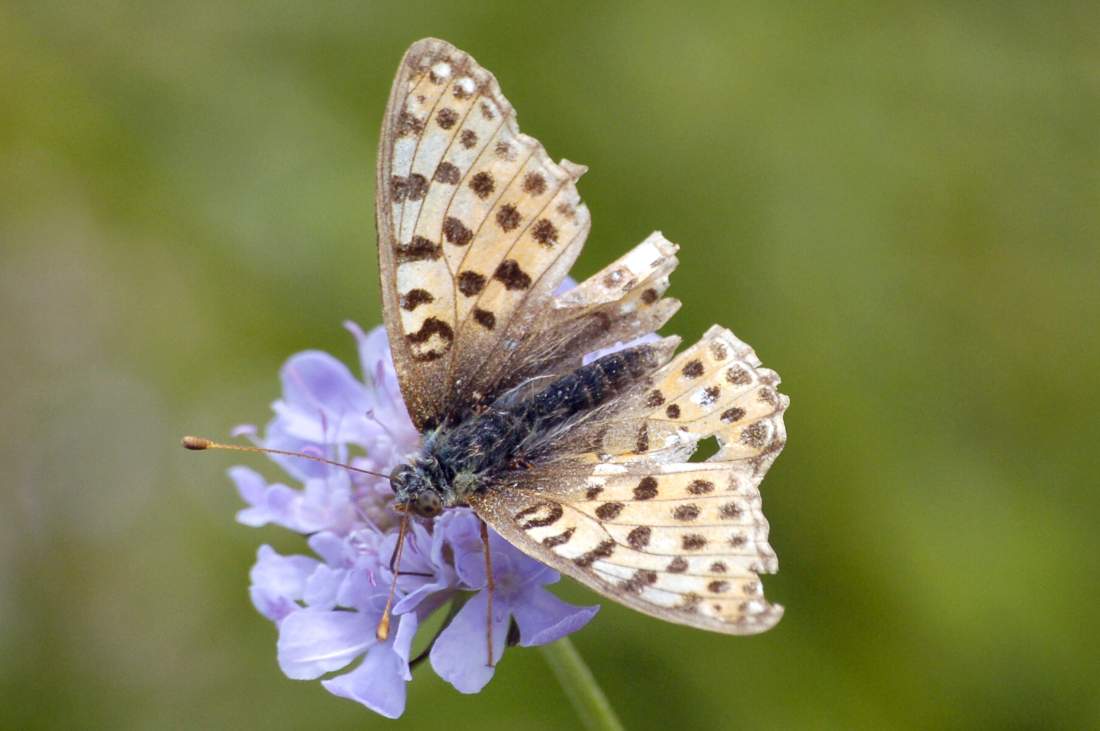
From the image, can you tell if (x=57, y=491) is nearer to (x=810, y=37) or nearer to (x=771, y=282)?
(x=771, y=282)

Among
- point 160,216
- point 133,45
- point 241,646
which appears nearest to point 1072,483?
point 241,646

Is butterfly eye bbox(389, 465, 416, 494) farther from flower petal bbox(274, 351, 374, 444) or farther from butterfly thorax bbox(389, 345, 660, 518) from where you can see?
flower petal bbox(274, 351, 374, 444)

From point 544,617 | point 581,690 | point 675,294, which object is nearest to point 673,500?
point 544,617

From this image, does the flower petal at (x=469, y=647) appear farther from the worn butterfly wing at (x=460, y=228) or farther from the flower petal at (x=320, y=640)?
the worn butterfly wing at (x=460, y=228)

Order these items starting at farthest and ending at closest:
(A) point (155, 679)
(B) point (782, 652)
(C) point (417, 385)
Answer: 1. (A) point (155, 679)
2. (B) point (782, 652)
3. (C) point (417, 385)

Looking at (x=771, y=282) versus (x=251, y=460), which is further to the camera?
(x=251, y=460)

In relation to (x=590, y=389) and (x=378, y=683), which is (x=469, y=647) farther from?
(x=590, y=389)
